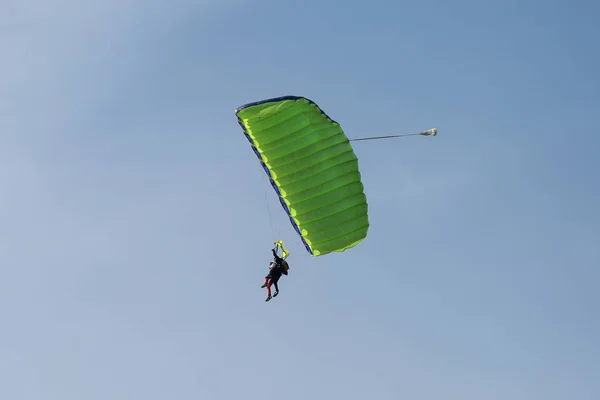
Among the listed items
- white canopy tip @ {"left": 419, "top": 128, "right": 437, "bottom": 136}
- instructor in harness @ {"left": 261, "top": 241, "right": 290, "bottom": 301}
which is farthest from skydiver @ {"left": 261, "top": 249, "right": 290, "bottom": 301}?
white canopy tip @ {"left": 419, "top": 128, "right": 437, "bottom": 136}

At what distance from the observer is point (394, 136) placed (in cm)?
2173

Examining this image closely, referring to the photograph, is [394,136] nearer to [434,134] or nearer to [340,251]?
[434,134]

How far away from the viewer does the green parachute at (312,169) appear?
23516 mm

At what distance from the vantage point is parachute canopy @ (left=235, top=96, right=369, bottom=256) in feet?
77.2

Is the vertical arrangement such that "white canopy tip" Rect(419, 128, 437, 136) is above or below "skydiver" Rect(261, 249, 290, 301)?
above

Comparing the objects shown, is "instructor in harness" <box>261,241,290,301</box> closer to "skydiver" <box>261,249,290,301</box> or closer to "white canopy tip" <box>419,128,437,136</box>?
"skydiver" <box>261,249,290,301</box>

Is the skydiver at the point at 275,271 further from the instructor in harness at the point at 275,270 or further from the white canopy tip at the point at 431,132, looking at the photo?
the white canopy tip at the point at 431,132

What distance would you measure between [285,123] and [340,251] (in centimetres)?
364

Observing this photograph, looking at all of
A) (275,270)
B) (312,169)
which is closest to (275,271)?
(275,270)

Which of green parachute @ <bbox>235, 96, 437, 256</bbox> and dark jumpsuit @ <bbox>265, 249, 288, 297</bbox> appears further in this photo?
dark jumpsuit @ <bbox>265, 249, 288, 297</bbox>

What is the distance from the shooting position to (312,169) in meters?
23.7

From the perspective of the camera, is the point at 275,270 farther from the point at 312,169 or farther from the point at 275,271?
the point at 312,169

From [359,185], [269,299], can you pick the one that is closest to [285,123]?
[359,185]

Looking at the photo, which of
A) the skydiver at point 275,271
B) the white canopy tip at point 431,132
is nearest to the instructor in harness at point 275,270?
the skydiver at point 275,271
